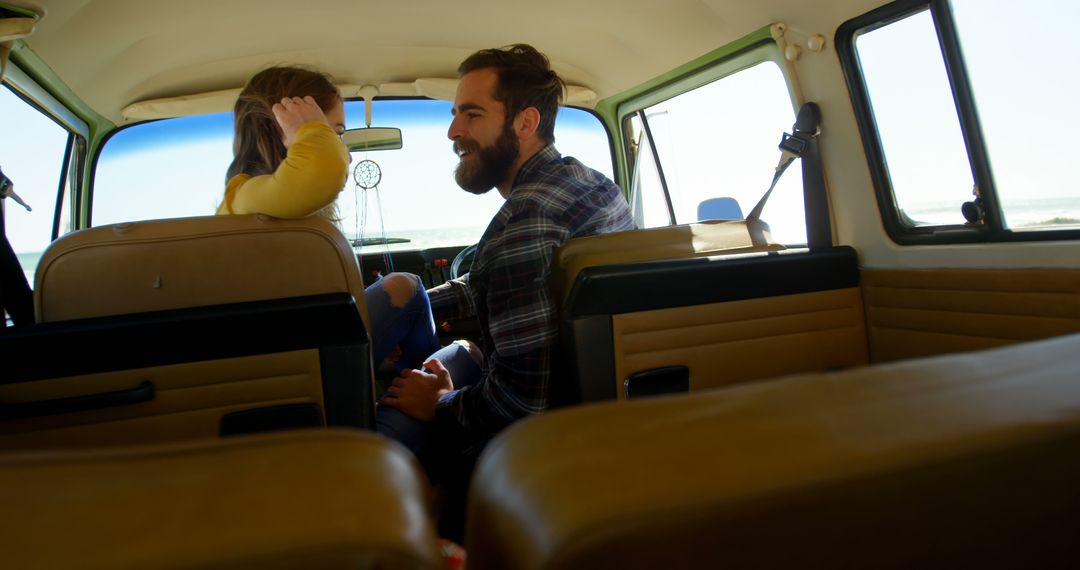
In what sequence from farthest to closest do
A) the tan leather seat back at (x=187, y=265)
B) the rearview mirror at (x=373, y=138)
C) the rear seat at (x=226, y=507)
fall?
the rearview mirror at (x=373, y=138), the tan leather seat back at (x=187, y=265), the rear seat at (x=226, y=507)

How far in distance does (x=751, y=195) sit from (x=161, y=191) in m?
4.04

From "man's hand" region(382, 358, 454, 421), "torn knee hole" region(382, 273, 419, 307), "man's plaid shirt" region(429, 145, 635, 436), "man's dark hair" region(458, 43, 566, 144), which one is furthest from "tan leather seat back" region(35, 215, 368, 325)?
"man's dark hair" region(458, 43, 566, 144)

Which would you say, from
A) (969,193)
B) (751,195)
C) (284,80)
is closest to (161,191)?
(284,80)

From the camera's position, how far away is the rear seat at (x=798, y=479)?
0.37 meters

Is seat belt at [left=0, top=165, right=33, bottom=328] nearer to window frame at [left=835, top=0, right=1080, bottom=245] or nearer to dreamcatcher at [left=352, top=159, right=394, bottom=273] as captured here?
dreamcatcher at [left=352, top=159, right=394, bottom=273]

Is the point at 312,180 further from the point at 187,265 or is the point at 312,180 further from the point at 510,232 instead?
the point at 510,232

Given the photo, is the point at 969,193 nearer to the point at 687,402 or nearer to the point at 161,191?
the point at 687,402

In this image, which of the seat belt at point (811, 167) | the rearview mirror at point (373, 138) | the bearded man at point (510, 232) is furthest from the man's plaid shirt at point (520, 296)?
the rearview mirror at point (373, 138)

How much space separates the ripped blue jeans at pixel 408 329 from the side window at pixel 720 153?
1383 millimetres

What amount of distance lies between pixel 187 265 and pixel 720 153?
3018mm

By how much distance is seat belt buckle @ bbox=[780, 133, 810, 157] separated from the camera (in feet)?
9.10

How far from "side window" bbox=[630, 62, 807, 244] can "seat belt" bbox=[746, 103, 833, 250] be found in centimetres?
7

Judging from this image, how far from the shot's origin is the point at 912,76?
2443 millimetres

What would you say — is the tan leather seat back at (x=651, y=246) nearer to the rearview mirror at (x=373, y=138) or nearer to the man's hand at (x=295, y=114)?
the man's hand at (x=295, y=114)
